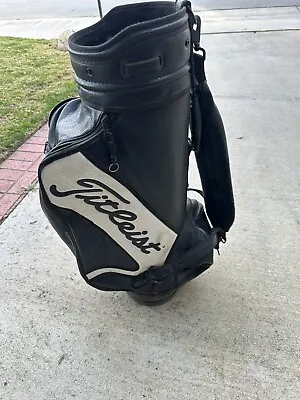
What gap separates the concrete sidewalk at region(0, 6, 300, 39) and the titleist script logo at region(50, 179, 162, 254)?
3843 millimetres

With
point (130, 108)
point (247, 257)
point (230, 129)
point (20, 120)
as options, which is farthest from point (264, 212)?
point (20, 120)

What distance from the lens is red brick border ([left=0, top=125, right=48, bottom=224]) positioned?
6.49ft

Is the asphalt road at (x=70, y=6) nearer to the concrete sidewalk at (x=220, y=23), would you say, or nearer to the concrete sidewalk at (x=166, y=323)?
the concrete sidewalk at (x=220, y=23)

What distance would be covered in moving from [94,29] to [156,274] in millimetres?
641

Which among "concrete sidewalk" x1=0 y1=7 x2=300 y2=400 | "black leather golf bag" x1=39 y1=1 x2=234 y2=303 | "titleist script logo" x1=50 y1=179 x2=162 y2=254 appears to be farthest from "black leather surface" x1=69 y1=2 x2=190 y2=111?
"concrete sidewalk" x1=0 y1=7 x2=300 y2=400

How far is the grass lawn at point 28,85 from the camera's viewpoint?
2670mm

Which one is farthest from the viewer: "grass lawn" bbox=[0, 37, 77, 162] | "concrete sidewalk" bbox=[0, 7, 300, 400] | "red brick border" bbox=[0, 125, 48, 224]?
"grass lawn" bbox=[0, 37, 77, 162]

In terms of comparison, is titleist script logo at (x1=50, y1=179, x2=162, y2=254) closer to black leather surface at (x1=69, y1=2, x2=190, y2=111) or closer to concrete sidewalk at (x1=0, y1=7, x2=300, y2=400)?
black leather surface at (x1=69, y1=2, x2=190, y2=111)

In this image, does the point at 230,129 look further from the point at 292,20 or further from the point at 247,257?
the point at 292,20

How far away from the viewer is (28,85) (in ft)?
11.3

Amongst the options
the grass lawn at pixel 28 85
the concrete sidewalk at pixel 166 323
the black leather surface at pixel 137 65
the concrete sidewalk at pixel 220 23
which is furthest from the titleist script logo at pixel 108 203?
the concrete sidewalk at pixel 220 23

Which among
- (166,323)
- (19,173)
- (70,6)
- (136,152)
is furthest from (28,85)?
(70,6)

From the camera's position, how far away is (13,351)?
1307 mm

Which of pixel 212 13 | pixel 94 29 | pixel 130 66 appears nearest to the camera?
pixel 130 66
